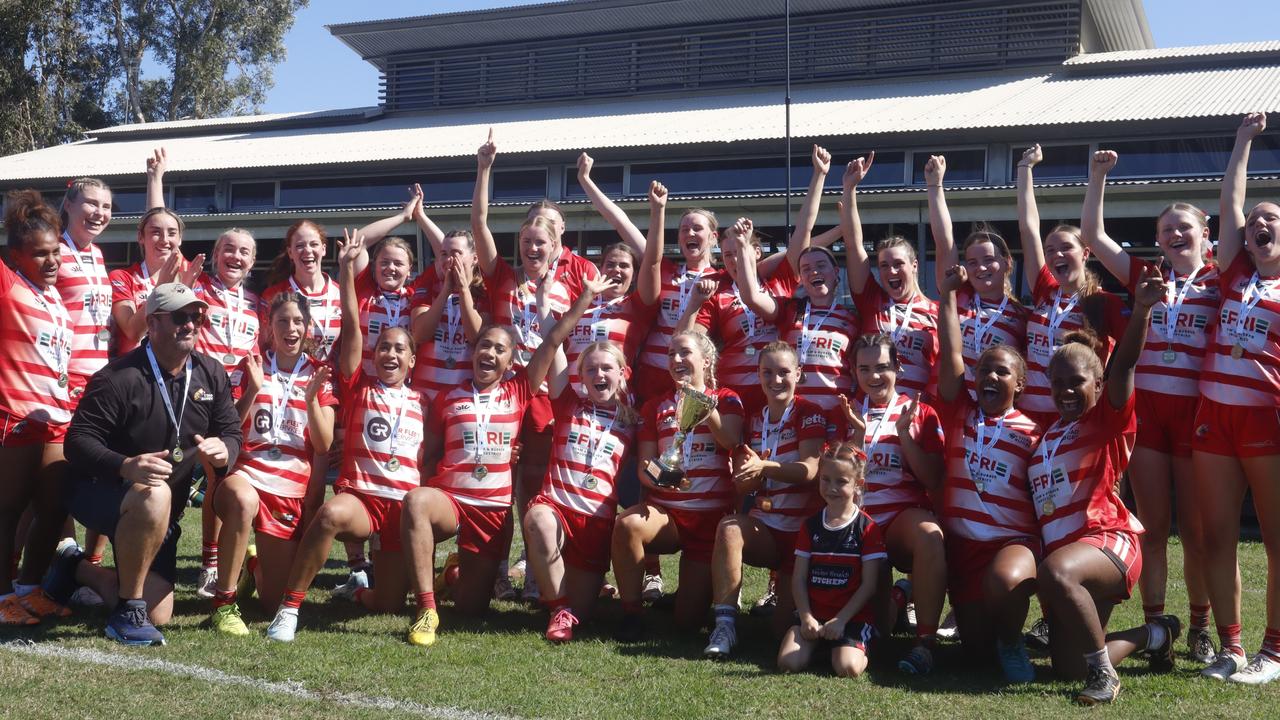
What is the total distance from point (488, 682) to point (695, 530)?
1498 mm

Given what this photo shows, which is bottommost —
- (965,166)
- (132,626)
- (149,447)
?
(132,626)

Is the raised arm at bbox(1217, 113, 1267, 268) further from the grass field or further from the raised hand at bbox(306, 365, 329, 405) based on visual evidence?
the raised hand at bbox(306, 365, 329, 405)

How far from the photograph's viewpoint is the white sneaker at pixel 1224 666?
4.55 m

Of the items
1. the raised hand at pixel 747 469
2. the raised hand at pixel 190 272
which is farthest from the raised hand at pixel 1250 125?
the raised hand at pixel 190 272

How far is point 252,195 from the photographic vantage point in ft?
72.8

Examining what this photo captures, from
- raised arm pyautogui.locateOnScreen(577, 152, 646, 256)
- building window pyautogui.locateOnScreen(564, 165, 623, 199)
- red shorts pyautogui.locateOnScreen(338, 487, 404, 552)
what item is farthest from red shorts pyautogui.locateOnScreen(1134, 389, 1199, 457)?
building window pyautogui.locateOnScreen(564, 165, 623, 199)

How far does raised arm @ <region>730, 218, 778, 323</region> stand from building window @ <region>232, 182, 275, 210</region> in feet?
59.7

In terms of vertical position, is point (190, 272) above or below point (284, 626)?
above

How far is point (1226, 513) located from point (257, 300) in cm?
508

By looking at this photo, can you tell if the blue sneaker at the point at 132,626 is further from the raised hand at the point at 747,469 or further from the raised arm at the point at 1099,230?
the raised arm at the point at 1099,230

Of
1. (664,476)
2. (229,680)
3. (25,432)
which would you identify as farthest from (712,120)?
(229,680)

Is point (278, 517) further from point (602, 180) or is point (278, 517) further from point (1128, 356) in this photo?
point (602, 180)

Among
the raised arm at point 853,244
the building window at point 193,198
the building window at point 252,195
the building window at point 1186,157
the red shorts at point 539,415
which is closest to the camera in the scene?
the raised arm at point 853,244

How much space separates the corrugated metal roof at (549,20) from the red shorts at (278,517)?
21.6 m
